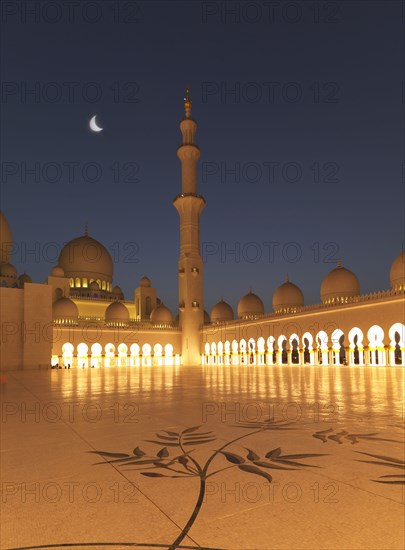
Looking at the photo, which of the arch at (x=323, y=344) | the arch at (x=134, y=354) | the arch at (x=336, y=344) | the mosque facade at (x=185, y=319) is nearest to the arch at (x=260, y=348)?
the mosque facade at (x=185, y=319)

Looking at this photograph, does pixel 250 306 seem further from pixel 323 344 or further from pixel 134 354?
pixel 323 344

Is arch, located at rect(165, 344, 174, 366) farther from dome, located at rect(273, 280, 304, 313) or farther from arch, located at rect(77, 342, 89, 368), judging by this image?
dome, located at rect(273, 280, 304, 313)

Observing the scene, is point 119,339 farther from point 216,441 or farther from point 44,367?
point 216,441

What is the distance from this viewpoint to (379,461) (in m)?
2.70

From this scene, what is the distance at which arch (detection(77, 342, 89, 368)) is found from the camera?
31144mm

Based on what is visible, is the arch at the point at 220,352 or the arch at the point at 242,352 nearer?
the arch at the point at 242,352

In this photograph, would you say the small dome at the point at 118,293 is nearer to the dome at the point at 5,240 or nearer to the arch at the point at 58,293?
the arch at the point at 58,293

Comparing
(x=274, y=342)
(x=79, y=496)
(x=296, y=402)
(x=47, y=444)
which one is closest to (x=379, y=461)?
(x=79, y=496)

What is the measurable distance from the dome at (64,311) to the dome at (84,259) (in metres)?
6.79

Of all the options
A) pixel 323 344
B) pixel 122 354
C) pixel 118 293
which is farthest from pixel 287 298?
pixel 118 293

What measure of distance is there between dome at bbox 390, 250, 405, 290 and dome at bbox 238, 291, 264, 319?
12.7 metres

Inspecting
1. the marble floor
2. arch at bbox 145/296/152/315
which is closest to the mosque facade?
arch at bbox 145/296/152/315

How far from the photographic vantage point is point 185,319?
34844 millimetres

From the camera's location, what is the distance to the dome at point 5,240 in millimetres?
28531
